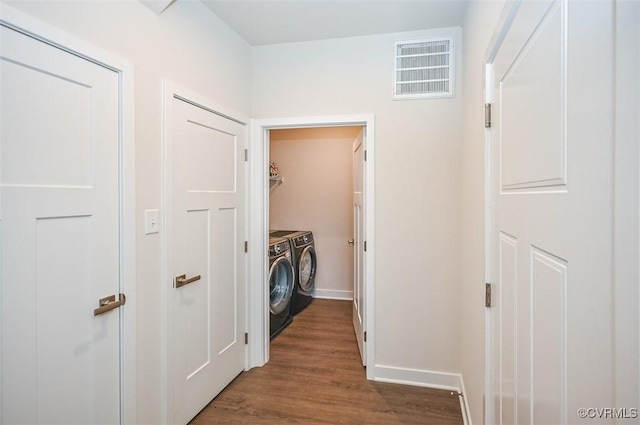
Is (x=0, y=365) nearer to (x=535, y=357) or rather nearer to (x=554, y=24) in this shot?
(x=535, y=357)

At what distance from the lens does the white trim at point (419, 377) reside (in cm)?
238

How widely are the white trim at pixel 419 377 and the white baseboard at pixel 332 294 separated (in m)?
2.02

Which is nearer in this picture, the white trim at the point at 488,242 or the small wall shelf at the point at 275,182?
the white trim at the point at 488,242

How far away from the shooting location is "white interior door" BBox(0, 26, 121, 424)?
43.0 inches

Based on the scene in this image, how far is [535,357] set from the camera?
2.86 feet

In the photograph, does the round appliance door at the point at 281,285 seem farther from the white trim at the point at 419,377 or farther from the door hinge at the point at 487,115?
the door hinge at the point at 487,115

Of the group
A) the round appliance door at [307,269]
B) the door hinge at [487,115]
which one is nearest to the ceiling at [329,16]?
the door hinge at [487,115]

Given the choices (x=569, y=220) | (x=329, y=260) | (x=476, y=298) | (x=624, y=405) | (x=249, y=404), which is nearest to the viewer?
(x=624, y=405)

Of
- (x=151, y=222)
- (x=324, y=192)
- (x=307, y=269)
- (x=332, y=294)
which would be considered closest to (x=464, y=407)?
(x=151, y=222)

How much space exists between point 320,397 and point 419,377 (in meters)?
0.76

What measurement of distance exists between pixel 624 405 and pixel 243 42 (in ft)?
9.19

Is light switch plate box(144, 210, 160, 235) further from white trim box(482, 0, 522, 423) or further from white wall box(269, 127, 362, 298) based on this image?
white wall box(269, 127, 362, 298)

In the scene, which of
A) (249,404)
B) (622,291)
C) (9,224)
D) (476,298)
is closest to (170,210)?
(9,224)

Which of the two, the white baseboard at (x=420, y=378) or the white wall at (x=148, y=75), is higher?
the white wall at (x=148, y=75)
